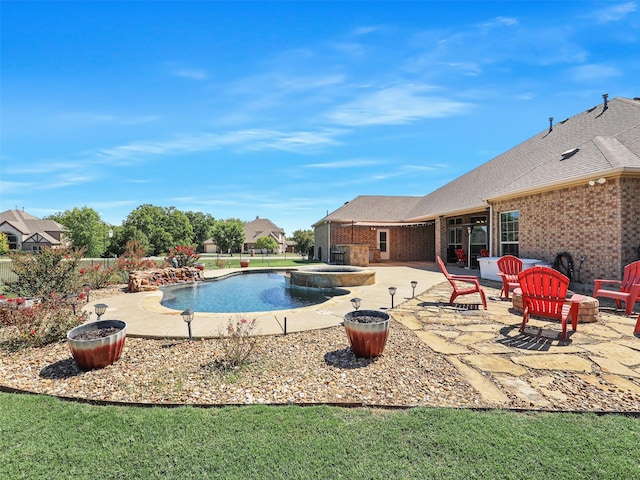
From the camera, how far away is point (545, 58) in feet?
38.3

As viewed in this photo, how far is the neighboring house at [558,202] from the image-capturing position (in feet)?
28.5

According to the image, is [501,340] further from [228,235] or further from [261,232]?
[261,232]

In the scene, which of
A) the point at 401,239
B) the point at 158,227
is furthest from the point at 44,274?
the point at 158,227

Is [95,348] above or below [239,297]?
above

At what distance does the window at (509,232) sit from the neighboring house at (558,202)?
0.04m

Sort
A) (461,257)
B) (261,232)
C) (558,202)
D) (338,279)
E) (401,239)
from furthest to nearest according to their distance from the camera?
(261,232), (401,239), (461,257), (338,279), (558,202)

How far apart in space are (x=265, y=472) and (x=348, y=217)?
887 inches

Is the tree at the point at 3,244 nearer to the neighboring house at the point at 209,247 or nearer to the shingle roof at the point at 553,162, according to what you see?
the neighboring house at the point at 209,247

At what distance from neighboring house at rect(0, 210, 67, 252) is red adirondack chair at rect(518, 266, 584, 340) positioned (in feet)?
201

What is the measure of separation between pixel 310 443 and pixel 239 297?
26.8 feet

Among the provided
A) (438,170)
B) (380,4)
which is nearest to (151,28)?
(380,4)

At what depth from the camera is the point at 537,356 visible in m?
4.32

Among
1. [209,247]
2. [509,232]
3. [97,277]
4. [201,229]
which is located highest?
[201,229]

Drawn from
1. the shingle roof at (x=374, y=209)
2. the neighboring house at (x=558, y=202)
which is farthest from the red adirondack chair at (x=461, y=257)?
the shingle roof at (x=374, y=209)
